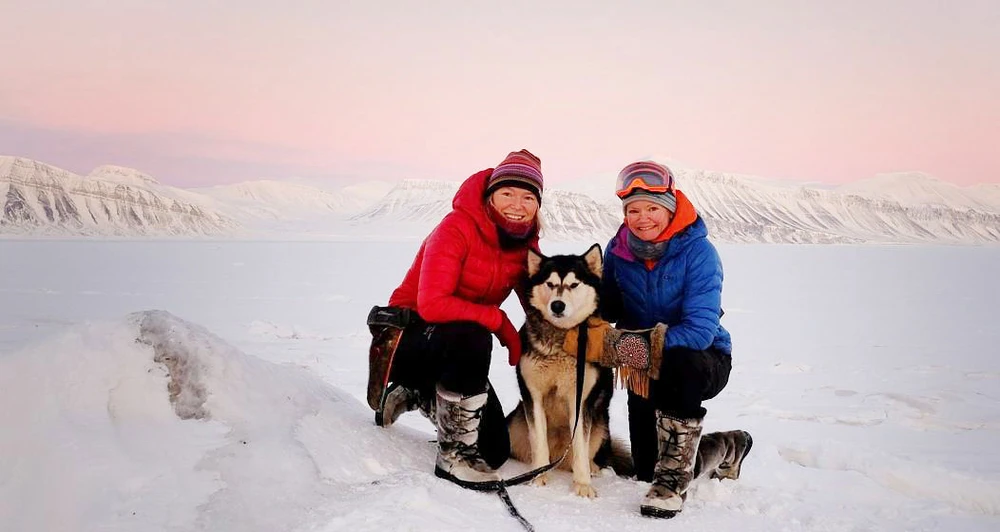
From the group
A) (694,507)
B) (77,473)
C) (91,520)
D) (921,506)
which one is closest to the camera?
(91,520)

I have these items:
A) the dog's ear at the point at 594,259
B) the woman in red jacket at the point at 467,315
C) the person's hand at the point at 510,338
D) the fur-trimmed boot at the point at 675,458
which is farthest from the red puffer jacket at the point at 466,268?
the fur-trimmed boot at the point at 675,458

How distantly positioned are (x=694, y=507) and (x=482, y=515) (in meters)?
1.18

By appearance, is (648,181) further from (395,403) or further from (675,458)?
(395,403)

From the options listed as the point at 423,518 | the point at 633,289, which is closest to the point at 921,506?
the point at 633,289

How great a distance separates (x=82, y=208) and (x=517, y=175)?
144 m

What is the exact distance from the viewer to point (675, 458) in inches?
121

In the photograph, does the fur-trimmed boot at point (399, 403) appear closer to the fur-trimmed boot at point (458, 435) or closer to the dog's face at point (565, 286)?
the fur-trimmed boot at point (458, 435)

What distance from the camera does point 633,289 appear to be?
3551 mm

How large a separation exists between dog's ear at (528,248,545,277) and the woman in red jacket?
0.12m

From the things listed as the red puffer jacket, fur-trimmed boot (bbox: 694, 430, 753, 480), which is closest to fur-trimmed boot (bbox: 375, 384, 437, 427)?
the red puffer jacket

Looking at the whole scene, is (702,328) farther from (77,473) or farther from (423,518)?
(77,473)

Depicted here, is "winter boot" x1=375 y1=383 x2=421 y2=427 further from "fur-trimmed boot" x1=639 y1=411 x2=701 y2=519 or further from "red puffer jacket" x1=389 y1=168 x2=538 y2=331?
"fur-trimmed boot" x1=639 y1=411 x2=701 y2=519

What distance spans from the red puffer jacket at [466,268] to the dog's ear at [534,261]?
0.10 meters

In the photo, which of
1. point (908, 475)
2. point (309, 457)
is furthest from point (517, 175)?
point (908, 475)
